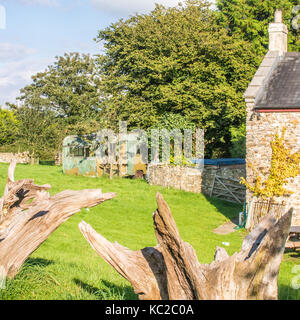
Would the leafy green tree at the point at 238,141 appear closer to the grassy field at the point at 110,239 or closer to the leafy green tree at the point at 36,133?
the grassy field at the point at 110,239

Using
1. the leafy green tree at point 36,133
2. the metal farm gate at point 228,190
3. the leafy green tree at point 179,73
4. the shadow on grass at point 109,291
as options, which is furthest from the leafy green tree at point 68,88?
the shadow on grass at point 109,291

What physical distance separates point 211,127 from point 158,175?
664 cm

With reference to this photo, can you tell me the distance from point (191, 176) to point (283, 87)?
35.3 ft

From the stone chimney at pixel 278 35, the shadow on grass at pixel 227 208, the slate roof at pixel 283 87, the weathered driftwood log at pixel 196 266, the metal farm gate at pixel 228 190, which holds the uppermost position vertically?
the stone chimney at pixel 278 35

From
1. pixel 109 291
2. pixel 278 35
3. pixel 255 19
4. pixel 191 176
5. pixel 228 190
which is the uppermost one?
pixel 255 19

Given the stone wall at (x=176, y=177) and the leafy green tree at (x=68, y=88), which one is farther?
the leafy green tree at (x=68, y=88)

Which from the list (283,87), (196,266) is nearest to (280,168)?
(283,87)

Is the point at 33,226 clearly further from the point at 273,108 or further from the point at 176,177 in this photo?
the point at 176,177

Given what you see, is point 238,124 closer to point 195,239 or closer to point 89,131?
point 89,131

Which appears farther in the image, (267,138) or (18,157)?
(18,157)

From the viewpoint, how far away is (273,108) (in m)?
19.8

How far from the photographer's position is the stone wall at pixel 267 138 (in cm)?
1955

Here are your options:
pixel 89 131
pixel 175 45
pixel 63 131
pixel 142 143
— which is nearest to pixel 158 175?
pixel 142 143
